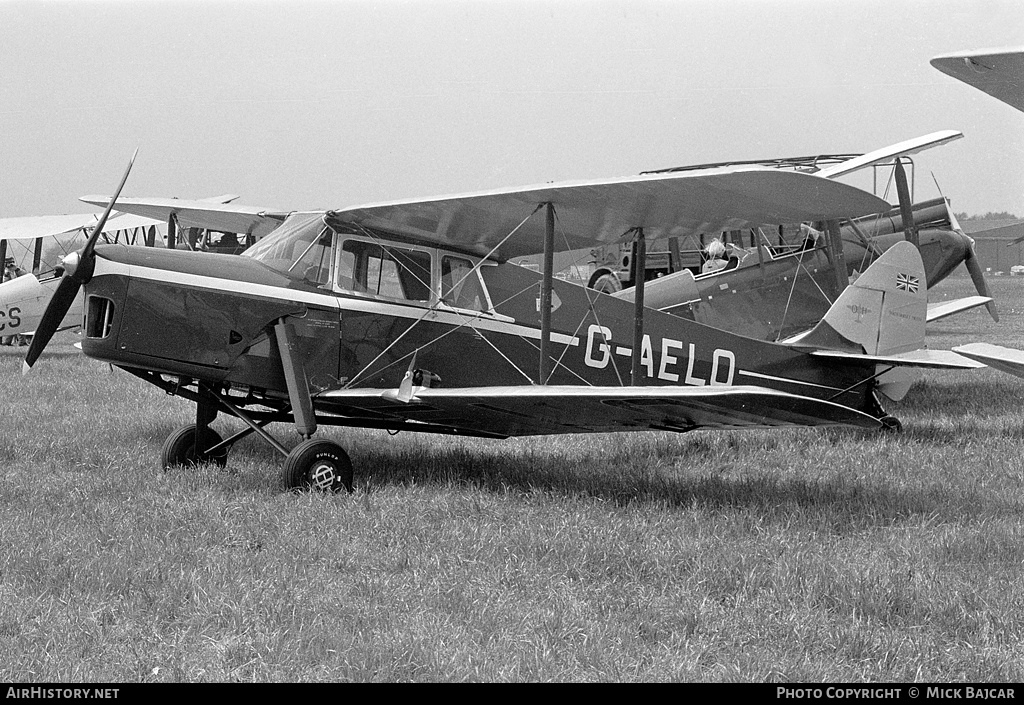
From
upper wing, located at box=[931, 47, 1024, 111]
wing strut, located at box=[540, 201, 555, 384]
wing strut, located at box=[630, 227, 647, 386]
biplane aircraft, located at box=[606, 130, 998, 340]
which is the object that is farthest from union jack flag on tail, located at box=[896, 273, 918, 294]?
upper wing, located at box=[931, 47, 1024, 111]

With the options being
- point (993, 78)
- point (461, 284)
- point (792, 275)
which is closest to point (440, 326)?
point (461, 284)

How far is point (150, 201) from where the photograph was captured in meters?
13.1

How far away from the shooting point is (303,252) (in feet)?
21.7

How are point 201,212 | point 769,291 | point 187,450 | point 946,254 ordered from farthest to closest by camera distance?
point 201,212, point 946,254, point 769,291, point 187,450

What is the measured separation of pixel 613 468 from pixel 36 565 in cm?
413

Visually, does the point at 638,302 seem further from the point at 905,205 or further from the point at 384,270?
the point at 905,205

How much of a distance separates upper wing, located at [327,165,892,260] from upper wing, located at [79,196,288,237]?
4.82m

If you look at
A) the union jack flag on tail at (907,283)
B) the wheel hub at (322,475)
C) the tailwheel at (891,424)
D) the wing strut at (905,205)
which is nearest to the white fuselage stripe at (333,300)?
the wheel hub at (322,475)

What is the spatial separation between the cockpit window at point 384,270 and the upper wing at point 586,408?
74 centimetres

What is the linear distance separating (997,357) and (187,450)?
558cm

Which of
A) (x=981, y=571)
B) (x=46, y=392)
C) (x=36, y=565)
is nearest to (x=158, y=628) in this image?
(x=36, y=565)

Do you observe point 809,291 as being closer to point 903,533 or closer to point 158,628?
point 903,533

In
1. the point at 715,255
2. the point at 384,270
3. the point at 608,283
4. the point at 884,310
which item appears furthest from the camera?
the point at 608,283

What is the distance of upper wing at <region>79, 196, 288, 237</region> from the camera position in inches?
495
